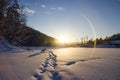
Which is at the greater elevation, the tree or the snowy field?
the tree

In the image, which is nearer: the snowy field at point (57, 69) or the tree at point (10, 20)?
the snowy field at point (57, 69)

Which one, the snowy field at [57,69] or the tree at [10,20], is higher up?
A: the tree at [10,20]

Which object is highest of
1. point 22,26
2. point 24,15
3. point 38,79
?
point 24,15

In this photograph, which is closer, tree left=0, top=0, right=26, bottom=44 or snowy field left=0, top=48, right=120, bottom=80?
snowy field left=0, top=48, right=120, bottom=80

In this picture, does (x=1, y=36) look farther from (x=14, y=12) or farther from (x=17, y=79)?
(x=17, y=79)

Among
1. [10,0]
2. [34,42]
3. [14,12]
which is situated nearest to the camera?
[10,0]

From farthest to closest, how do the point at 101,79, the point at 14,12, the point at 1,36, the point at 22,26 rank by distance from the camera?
the point at 22,26
the point at 14,12
the point at 1,36
the point at 101,79

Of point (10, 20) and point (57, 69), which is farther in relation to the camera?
point (10, 20)

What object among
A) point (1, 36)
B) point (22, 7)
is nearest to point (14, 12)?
point (22, 7)

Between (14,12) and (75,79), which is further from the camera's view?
(14,12)

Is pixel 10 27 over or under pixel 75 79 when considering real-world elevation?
over

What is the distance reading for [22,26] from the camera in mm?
32906

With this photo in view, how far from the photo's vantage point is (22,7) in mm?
32906

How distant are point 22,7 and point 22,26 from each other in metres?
3.50
